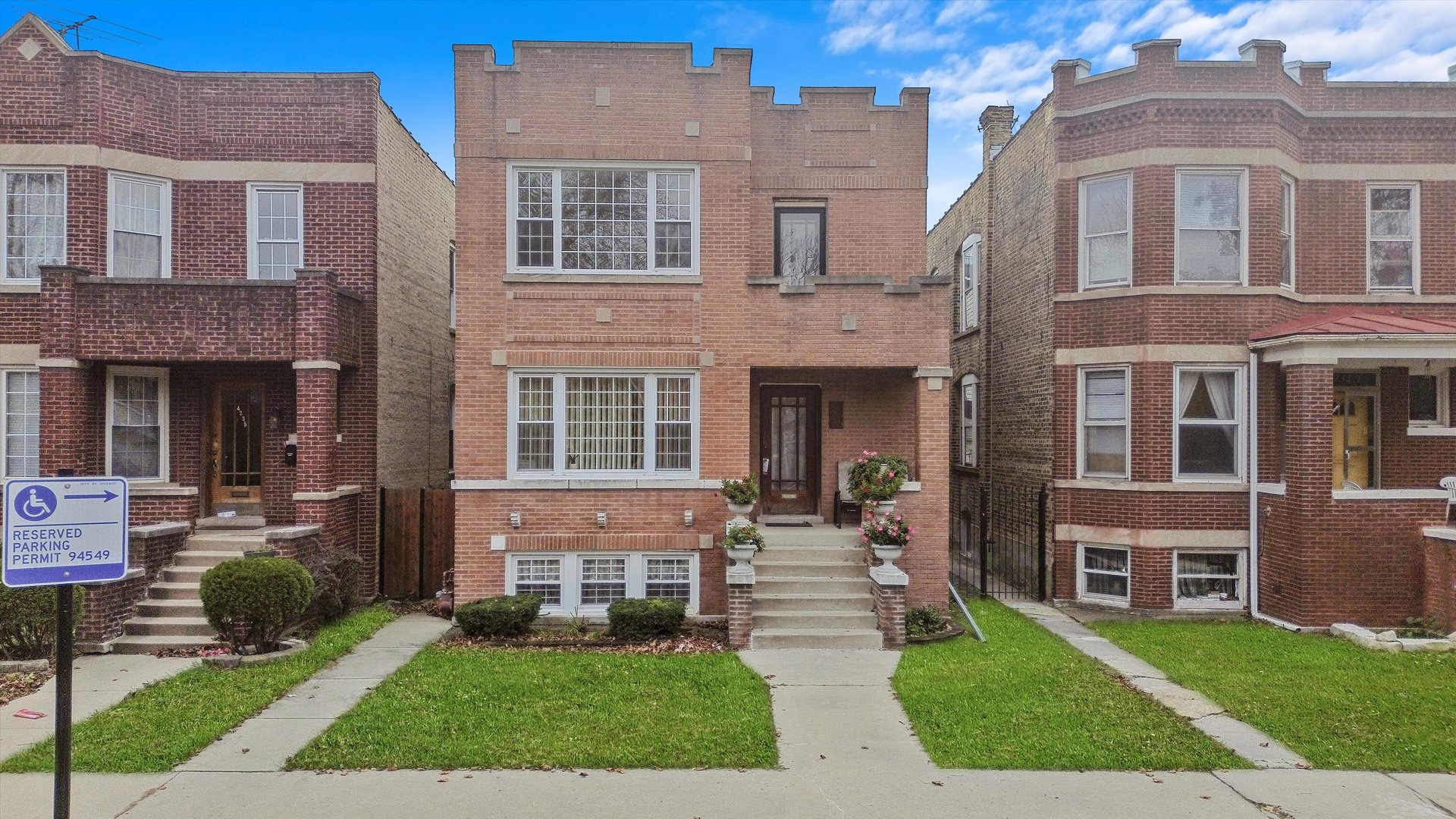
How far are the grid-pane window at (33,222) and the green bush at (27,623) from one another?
5.75m

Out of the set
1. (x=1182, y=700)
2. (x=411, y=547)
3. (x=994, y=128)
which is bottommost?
(x=1182, y=700)

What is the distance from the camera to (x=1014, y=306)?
1530 cm

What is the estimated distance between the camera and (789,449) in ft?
43.7

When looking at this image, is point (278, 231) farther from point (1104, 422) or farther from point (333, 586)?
point (1104, 422)

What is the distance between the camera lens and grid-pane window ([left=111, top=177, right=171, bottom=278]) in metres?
12.4

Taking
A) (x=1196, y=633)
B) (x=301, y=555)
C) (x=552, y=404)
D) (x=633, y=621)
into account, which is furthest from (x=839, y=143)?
(x=301, y=555)

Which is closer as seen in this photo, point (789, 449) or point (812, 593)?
point (812, 593)

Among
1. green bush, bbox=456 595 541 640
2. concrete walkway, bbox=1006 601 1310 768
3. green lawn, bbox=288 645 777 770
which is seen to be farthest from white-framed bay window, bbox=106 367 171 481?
concrete walkway, bbox=1006 601 1310 768

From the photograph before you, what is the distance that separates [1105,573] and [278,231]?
1447cm

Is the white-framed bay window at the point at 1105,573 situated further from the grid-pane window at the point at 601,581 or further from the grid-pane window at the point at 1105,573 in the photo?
the grid-pane window at the point at 601,581

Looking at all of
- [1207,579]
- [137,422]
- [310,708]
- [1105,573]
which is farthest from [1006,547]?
[137,422]

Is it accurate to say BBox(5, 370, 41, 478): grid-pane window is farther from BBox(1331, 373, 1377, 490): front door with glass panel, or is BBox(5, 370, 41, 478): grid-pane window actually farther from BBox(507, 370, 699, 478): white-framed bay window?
BBox(1331, 373, 1377, 490): front door with glass panel

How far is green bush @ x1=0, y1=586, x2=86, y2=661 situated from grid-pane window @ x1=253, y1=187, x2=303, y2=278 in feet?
18.3

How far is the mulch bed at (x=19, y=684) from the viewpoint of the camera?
8.42m
